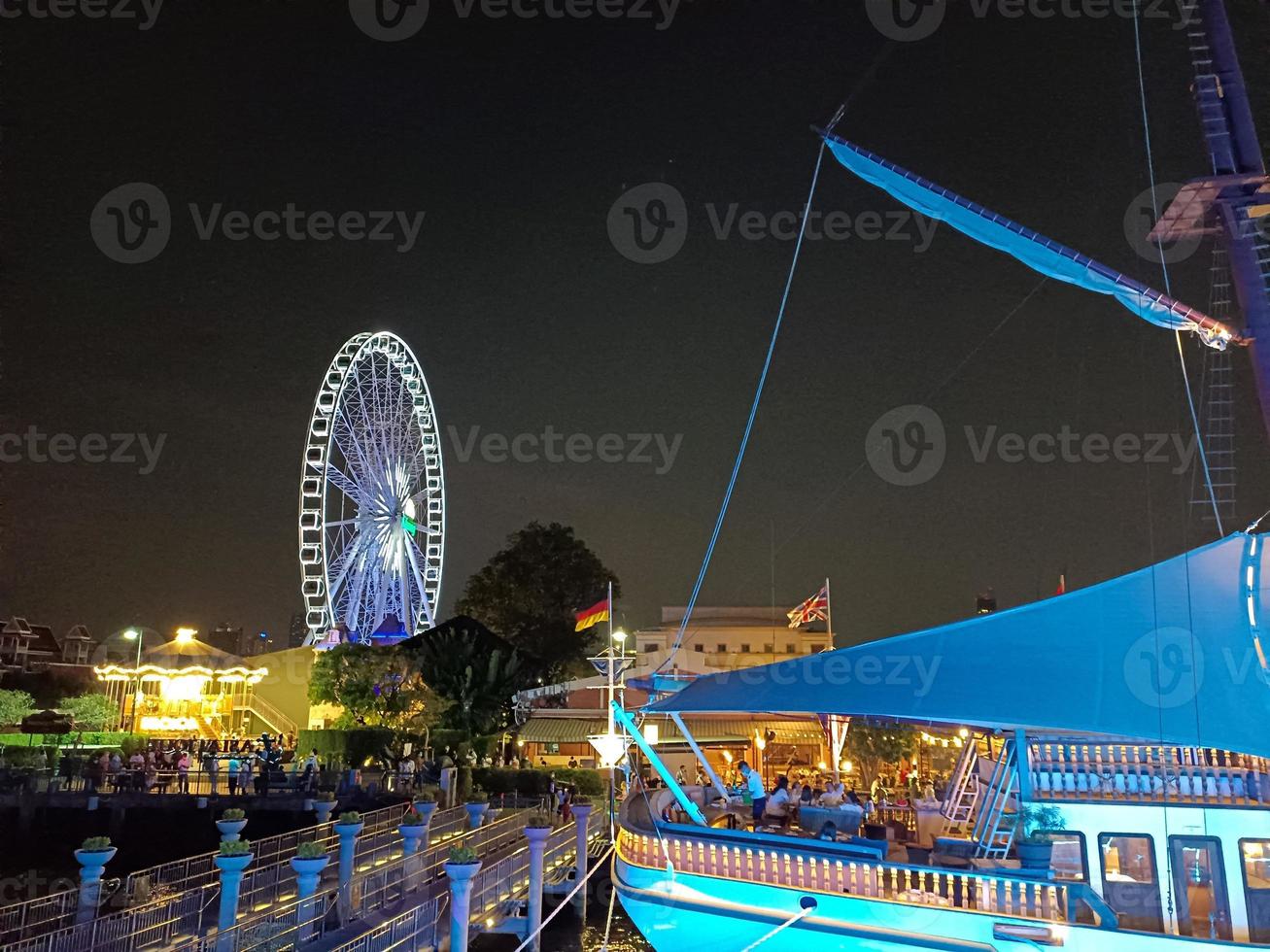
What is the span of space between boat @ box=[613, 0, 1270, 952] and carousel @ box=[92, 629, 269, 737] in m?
42.8

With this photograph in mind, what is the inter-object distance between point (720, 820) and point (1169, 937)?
19.8 ft

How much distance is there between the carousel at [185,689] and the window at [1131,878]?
4669 centimetres

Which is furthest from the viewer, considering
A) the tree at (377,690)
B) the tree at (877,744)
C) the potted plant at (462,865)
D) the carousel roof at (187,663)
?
the carousel roof at (187,663)

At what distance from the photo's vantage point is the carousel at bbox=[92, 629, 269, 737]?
164 ft

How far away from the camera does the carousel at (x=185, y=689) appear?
5003 centimetres

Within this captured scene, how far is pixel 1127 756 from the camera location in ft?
38.1

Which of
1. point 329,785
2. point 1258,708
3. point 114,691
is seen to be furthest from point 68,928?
point 114,691

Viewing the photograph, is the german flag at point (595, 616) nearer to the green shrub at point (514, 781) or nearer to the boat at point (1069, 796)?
the green shrub at point (514, 781)

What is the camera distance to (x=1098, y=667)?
11094 millimetres

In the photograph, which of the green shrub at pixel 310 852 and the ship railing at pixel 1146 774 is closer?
the ship railing at pixel 1146 774

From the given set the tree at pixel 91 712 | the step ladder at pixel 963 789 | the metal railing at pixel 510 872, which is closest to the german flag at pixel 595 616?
the metal railing at pixel 510 872

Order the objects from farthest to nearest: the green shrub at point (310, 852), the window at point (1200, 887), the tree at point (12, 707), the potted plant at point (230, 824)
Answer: the tree at point (12, 707) → the potted plant at point (230, 824) → the green shrub at point (310, 852) → the window at point (1200, 887)

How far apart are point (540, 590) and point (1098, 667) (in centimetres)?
5193

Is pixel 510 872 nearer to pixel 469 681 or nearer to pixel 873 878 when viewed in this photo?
pixel 873 878
